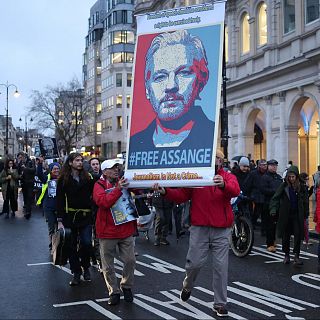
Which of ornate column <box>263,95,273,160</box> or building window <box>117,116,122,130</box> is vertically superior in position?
building window <box>117,116,122,130</box>

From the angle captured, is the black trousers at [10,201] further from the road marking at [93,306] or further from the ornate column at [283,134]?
the ornate column at [283,134]

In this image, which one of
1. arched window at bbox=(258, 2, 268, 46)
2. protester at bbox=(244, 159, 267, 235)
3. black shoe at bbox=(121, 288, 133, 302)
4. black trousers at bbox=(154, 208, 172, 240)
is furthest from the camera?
arched window at bbox=(258, 2, 268, 46)

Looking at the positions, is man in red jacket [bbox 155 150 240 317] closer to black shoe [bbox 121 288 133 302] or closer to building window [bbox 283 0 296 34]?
black shoe [bbox 121 288 133 302]

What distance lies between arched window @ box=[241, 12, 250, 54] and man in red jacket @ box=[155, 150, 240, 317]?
26.3m

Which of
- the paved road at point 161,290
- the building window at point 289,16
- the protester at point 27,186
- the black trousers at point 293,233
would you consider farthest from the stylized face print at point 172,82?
the building window at point 289,16

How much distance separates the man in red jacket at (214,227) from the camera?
6289mm

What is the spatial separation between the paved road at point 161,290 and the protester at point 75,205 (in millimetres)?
554

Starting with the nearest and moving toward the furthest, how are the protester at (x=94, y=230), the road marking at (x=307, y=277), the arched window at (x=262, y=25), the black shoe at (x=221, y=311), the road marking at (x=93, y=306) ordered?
the black shoe at (x=221, y=311) → the road marking at (x=93, y=306) → the road marking at (x=307, y=277) → the protester at (x=94, y=230) → the arched window at (x=262, y=25)

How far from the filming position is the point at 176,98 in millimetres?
6418

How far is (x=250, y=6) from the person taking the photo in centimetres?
3067

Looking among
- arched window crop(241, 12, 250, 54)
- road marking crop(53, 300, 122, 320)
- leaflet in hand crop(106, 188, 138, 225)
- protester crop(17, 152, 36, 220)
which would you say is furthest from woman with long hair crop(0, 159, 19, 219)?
arched window crop(241, 12, 250, 54)

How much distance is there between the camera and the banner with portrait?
20.0 ft

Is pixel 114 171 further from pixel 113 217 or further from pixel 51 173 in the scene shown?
pixel 51 173

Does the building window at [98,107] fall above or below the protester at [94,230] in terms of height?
above
